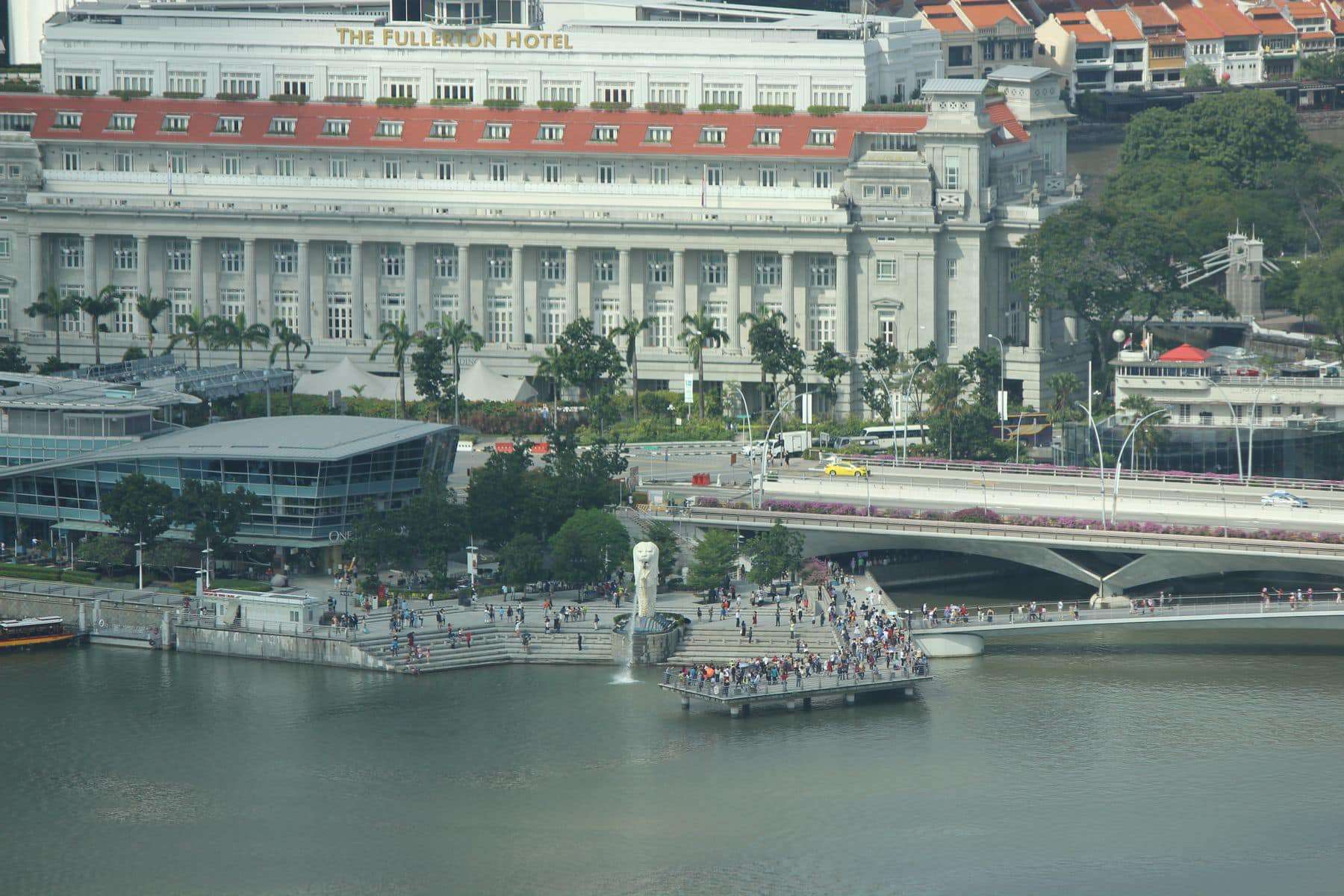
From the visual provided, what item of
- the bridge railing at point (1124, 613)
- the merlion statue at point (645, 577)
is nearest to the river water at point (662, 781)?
the bridge railing at point (1124, 613)

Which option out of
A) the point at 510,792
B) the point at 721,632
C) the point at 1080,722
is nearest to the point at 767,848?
the point at 510,792

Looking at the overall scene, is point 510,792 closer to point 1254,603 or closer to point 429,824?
point 429,824

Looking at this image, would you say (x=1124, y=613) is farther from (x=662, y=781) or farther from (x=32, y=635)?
(x=32, y=635)

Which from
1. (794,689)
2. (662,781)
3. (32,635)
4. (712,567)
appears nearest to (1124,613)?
(794,689)

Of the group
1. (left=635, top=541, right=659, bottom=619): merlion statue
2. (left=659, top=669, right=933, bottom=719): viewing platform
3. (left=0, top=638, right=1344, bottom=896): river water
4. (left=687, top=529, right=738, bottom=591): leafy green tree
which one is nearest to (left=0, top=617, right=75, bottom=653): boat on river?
(left=0, top=638, right=1344, bottom=896): river water

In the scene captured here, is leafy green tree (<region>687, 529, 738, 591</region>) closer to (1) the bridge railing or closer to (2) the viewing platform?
(1) the bridge railing

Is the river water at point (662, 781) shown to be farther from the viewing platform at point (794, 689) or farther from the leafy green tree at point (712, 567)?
the leafy green tree at point (712, 567)
